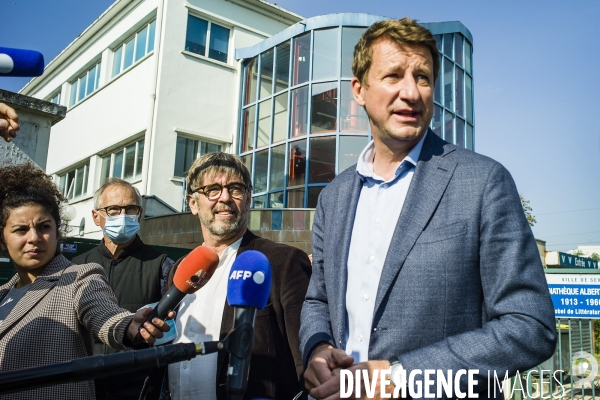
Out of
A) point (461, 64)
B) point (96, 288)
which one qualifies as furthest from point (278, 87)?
point (96, 288)

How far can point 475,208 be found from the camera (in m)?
1.69

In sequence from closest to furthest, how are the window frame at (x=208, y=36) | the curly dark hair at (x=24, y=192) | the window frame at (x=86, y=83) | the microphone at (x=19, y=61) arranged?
the microphone at (x=19, y=61) → the curly dark hair at (x=24, y=192) → the window frame at (x=208, y=36) → the window frame at (x=86, y=83)

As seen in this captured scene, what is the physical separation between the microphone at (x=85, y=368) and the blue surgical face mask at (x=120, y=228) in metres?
3.08

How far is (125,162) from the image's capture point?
53.6 ft

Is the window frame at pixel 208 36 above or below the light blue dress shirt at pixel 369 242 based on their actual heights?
above

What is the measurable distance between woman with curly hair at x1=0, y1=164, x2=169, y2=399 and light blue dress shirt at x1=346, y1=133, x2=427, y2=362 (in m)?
0.83

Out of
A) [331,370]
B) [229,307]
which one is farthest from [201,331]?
[331,370]

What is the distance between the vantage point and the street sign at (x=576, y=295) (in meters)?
5.48

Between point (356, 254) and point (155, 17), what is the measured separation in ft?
52.6

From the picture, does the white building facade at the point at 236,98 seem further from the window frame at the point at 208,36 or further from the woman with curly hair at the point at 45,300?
the woman with curly hair at the point at 45,300

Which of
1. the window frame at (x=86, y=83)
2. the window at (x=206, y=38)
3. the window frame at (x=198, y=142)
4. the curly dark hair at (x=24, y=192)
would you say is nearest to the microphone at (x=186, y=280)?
the curly dark hair at (x=24, y=192)

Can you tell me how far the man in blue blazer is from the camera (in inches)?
60.8

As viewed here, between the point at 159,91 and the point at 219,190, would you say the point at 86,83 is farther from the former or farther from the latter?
the point at 219,190

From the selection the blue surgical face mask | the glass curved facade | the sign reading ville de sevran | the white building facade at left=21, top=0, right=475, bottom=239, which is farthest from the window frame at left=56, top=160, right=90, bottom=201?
the sign reading ville de sevran
